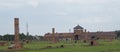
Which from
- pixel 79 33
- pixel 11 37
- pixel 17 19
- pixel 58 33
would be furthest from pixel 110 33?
pixel 17 19

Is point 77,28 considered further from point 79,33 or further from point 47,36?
point 47,36

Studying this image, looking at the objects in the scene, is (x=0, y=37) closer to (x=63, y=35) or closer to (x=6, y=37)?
(x=6, y=37)

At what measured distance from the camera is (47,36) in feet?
411

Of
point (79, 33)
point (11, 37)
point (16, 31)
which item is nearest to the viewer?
point (16, 31)

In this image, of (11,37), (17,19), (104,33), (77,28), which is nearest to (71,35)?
(77,28)

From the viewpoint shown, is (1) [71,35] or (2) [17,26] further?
(1) [71,35]

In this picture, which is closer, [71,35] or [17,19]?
[17,19]

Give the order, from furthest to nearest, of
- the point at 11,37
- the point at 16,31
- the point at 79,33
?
the point at 11,37, the point at 79,33, the point at 16,31

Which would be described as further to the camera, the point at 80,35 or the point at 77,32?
the point at 77,32

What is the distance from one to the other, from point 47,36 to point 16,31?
250ft

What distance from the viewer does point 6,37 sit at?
124m

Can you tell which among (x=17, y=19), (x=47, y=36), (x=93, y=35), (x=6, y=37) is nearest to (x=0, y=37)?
(x=6, y=37)

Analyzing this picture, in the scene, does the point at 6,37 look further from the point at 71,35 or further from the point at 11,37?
the point at 71,35

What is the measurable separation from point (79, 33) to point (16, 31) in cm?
6678
